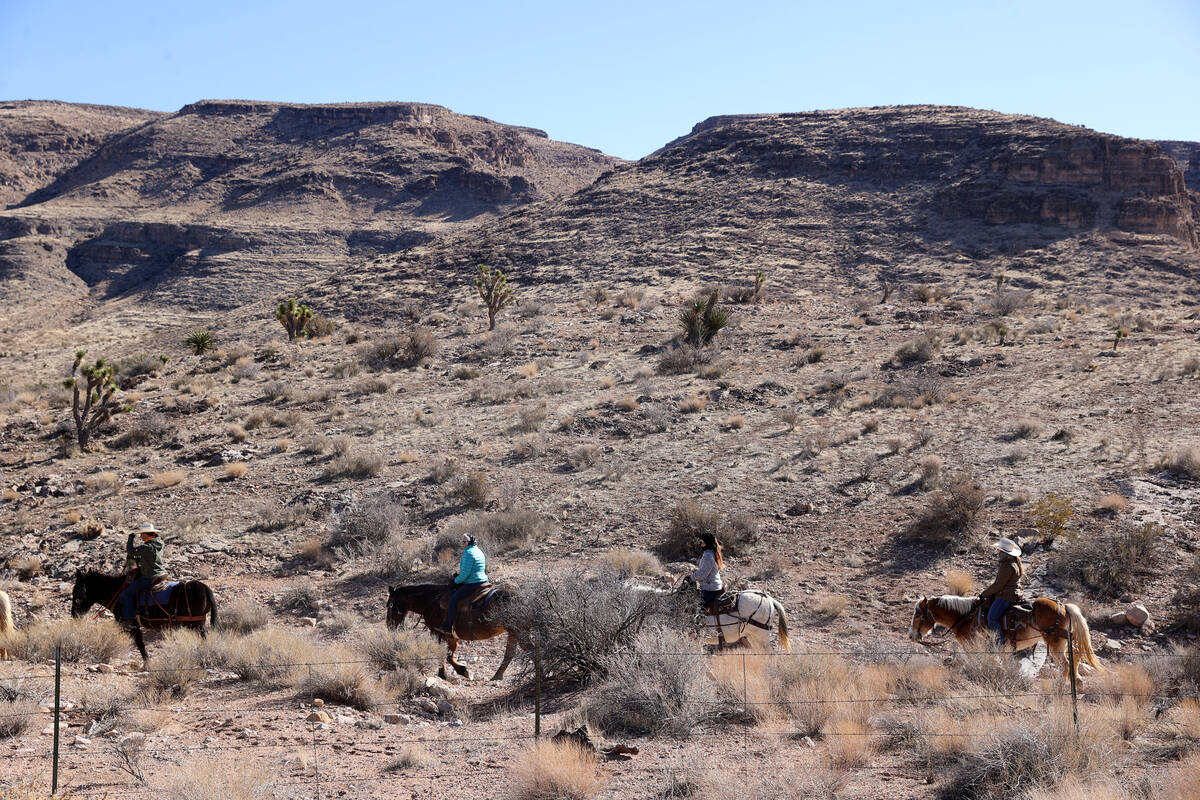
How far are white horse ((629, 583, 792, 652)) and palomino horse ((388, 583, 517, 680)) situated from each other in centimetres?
269

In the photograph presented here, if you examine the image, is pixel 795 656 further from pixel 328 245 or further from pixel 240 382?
pixel 328 245

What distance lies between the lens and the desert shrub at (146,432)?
2203 centimetres

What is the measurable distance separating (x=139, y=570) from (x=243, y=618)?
170 cm

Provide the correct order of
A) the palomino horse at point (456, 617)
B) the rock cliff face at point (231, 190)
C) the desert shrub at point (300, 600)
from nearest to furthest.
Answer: the palomino horse at point (456, 617), the desert shrub at point (300, 600), the rock cliff face at point (231, 190)

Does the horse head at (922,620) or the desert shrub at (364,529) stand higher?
the horse head at (922,620)

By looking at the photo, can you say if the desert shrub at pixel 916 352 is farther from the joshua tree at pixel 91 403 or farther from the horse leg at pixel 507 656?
the joshua tree at pixel 91 403

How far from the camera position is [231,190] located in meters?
88.6

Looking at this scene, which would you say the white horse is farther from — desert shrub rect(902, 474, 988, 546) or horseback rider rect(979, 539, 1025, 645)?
desert shrub rect(902, 474, 988, 546)

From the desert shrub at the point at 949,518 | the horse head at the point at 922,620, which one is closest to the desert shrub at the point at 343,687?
the horse head at the point at 922,620

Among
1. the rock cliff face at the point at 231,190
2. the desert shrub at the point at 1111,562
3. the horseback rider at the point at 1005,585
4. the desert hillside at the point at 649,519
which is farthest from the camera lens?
the rock cliff face at the point at 231,190

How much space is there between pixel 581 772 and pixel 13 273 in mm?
79348

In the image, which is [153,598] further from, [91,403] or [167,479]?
[91,403]

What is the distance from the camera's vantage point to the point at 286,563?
15.3 metres

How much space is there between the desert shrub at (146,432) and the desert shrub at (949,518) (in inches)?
770
